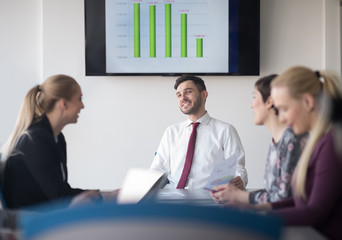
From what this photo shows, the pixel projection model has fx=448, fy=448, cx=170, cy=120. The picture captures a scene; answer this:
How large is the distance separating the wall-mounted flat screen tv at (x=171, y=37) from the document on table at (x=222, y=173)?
2167 mm

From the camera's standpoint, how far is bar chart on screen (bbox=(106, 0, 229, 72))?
4.32m

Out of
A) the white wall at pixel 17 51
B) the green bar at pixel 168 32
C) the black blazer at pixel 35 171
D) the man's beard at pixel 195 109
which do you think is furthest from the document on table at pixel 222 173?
the white wall at pixel 17 51

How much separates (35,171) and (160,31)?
8.72 feet

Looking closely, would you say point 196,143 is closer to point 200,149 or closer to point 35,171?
point 200,149

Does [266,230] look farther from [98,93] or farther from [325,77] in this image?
[98,93]

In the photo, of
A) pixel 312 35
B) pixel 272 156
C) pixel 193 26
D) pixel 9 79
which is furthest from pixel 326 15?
pixel 9 79

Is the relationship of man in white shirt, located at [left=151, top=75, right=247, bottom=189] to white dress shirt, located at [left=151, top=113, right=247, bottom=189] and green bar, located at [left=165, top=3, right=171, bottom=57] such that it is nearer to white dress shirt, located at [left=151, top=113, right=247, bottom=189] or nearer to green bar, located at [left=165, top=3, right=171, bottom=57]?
white dress shirt, located at [left=151, top=113, right=247, bottom=189]

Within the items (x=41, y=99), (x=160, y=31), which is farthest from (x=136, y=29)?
(x=41, y=99)

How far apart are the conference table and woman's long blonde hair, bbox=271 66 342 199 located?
0.21m

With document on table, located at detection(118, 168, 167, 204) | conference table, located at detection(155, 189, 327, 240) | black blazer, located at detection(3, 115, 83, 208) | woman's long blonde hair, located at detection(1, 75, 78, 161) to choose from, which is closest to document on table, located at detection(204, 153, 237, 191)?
conference table, located at detection(155, 189, 327, 240)

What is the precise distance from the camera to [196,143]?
3387mm

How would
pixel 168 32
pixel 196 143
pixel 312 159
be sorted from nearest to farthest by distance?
pixel 312 159, pixel 196 143, pixel 168 32

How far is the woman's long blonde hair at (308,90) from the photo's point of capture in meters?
1.62

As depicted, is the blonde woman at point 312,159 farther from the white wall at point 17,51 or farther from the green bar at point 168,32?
the white wall at point 17,51
